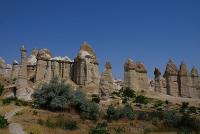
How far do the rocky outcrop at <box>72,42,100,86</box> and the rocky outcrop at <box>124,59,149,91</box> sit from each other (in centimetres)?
566

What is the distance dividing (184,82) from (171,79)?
2696mm

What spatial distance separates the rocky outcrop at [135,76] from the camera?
6594 cm

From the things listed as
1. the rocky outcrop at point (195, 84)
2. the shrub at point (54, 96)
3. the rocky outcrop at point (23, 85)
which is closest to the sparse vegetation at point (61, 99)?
the shrub at point (54, 96)

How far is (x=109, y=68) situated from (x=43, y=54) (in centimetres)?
1382

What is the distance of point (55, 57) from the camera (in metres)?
71.4

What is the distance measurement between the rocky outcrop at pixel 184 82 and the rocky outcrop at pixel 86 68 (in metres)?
17.4

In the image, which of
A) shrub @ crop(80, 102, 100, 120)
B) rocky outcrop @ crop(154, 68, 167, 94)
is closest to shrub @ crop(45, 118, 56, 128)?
shrub @ crop(80, 102, 100, 120)

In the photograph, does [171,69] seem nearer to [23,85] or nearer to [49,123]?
[23,85]

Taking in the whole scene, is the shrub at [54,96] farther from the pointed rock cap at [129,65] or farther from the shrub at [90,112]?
the pointed rock cap at [129,65]

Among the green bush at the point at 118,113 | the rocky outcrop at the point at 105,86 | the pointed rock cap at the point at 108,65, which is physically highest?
the pointed rock cap at the point at 108,65

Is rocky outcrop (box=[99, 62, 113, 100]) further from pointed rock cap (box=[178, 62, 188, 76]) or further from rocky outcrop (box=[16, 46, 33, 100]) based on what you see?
pointed rock cap (box=[178, 62, 188, 76])

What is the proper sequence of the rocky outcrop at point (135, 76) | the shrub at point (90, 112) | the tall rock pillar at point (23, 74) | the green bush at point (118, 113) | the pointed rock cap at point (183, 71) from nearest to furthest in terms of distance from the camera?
1. the shrub at point (90, 112)
2. the green bush at point (118, 113)
3. the tall rock pillar at point (23, 74)
4. the rocky outcrop at point (135, 76)
5. the pointed rock cap at point (183, 71)

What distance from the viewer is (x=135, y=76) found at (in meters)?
66.8

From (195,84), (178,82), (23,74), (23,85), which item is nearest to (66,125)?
(23,85)
